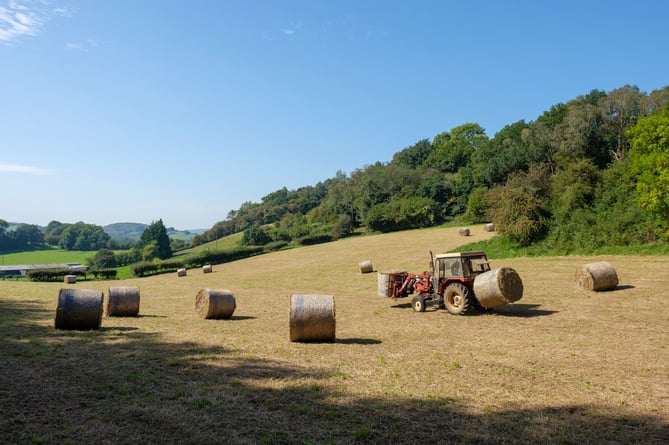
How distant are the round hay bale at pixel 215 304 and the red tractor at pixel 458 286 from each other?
→ 7084 millimetres

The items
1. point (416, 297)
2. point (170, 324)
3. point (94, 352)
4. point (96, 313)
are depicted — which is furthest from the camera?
point (416, 297)

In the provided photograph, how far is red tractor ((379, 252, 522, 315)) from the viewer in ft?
48.6

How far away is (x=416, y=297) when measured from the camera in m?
17.0

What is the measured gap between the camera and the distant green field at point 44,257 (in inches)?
4561

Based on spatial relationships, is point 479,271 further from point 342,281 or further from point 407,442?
point 342,281

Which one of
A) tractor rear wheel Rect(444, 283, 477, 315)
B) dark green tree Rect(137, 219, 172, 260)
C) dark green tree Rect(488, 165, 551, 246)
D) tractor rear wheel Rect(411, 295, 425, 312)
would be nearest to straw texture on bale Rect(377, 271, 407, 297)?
tractor rear wheel Rect(411, 295, 425, 312)

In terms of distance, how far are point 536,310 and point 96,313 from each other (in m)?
15.0

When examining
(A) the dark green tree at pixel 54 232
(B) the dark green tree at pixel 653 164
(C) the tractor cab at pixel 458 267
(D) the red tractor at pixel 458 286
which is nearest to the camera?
(D) the red tractor at pixel 458 286

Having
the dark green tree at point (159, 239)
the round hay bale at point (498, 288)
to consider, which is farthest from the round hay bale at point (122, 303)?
the dark green tree at point (159, 239)

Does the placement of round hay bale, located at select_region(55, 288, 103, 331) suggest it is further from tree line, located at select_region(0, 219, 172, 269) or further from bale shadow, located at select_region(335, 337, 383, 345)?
tree line, located at select_region(0, 219, 172, 269)

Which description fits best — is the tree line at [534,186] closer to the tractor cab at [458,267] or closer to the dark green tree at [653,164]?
the dark green tree at [653,164]

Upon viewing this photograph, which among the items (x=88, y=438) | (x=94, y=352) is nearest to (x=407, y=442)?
(x=88, y=438)

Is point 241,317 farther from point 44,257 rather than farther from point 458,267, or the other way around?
point 44,257

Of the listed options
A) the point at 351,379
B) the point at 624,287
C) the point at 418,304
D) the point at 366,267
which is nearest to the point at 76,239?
the point at 366,267
